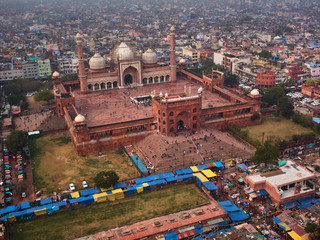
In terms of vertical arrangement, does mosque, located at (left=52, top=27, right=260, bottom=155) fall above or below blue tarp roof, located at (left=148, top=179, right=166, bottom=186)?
above

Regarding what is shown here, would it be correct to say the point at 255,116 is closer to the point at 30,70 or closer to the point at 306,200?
the point at 306,200

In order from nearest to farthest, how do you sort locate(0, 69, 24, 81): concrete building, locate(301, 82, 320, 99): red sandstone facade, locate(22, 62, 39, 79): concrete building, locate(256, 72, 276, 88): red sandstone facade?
locate(301, 82, 320, 99): red sandstone facade, locate(256, 72, 276, 88): red sandstone facade, locate(0, 69, 24, 81): concrete building, locate(22, 62, 39, 79): concrete building

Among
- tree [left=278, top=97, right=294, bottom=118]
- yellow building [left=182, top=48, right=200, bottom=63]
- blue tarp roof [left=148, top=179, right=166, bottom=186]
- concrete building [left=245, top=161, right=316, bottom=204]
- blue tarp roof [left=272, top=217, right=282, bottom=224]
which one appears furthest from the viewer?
yellow building [left=182, top=48, right=200, bottom=63]

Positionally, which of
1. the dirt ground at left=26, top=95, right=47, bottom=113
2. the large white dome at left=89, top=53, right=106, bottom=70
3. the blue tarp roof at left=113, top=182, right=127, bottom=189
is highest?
the large white dome at left=89, top=53, right=106, bottom=70

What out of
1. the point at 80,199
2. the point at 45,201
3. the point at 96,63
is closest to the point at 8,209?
the point at 45,201

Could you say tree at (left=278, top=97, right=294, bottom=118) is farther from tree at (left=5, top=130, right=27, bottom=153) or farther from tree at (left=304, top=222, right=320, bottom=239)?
tree at (left=5, top=130, right=27, bottom=153)

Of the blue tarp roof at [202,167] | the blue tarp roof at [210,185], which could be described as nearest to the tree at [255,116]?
the blue tarp roof at [202,167]

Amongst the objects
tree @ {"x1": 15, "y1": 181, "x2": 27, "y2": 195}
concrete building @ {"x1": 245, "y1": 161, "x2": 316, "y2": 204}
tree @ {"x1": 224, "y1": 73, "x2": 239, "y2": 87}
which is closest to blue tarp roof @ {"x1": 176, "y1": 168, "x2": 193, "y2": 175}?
concrete building @ {"x1": 245, "y1": 161, "x2": 316, "y2": 204}
